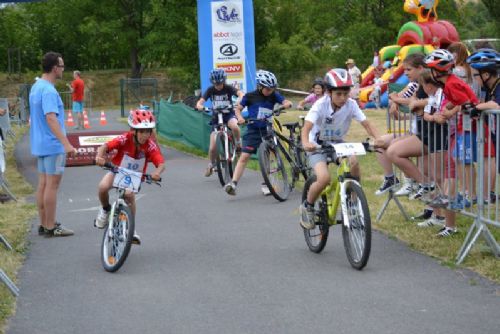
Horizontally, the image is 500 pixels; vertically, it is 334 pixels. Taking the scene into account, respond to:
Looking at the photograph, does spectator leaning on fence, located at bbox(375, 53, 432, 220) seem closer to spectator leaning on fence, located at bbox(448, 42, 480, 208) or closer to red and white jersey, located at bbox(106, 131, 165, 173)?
spectator leaning on fence, located at bbox(448, 42, 480, 208)

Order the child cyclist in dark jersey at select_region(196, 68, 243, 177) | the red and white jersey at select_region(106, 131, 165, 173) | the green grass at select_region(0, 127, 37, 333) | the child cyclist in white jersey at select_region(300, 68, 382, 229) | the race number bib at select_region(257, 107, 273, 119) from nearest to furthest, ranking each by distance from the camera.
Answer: the green grass at select_region(0, 127, 37, 333) < the child cyclist in white jersey at select_region(300, 68, 382, 229) < the red and white jersey at select_region(106, 131, 165, 173) < the race number bib at select_region(257, 107, 273, 119) < the child cyclist in dark jersey at select_region(196, 68, 243, 177)

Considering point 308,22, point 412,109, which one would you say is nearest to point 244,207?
point 412,109

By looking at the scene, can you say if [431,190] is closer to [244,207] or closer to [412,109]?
[412,109]

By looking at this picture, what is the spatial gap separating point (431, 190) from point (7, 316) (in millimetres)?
4527

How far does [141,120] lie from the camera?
8664 mm

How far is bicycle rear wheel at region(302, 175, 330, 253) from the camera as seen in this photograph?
8.58 meters

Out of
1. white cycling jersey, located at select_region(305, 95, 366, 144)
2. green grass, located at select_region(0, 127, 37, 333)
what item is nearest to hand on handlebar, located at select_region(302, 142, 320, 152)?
white cycling jersey, located at select_region(305, 95, 366, 144)

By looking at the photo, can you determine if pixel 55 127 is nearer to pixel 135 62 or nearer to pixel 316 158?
pixel 316 158

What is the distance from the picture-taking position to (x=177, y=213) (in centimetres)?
1202

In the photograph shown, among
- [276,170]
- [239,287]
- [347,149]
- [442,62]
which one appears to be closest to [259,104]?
[276,170]

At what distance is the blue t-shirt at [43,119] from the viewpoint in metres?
10.1

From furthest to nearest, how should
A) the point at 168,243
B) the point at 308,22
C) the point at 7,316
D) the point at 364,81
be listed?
1. the point at 308,22
2. the point at 364,81
3. the point at 168,243
4. the point at 7,316

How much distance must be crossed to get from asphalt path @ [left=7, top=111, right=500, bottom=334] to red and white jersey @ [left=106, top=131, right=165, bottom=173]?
938 mm

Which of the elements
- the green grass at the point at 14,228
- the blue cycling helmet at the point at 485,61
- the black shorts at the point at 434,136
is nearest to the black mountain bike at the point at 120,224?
the green grass at the point at 14,228
